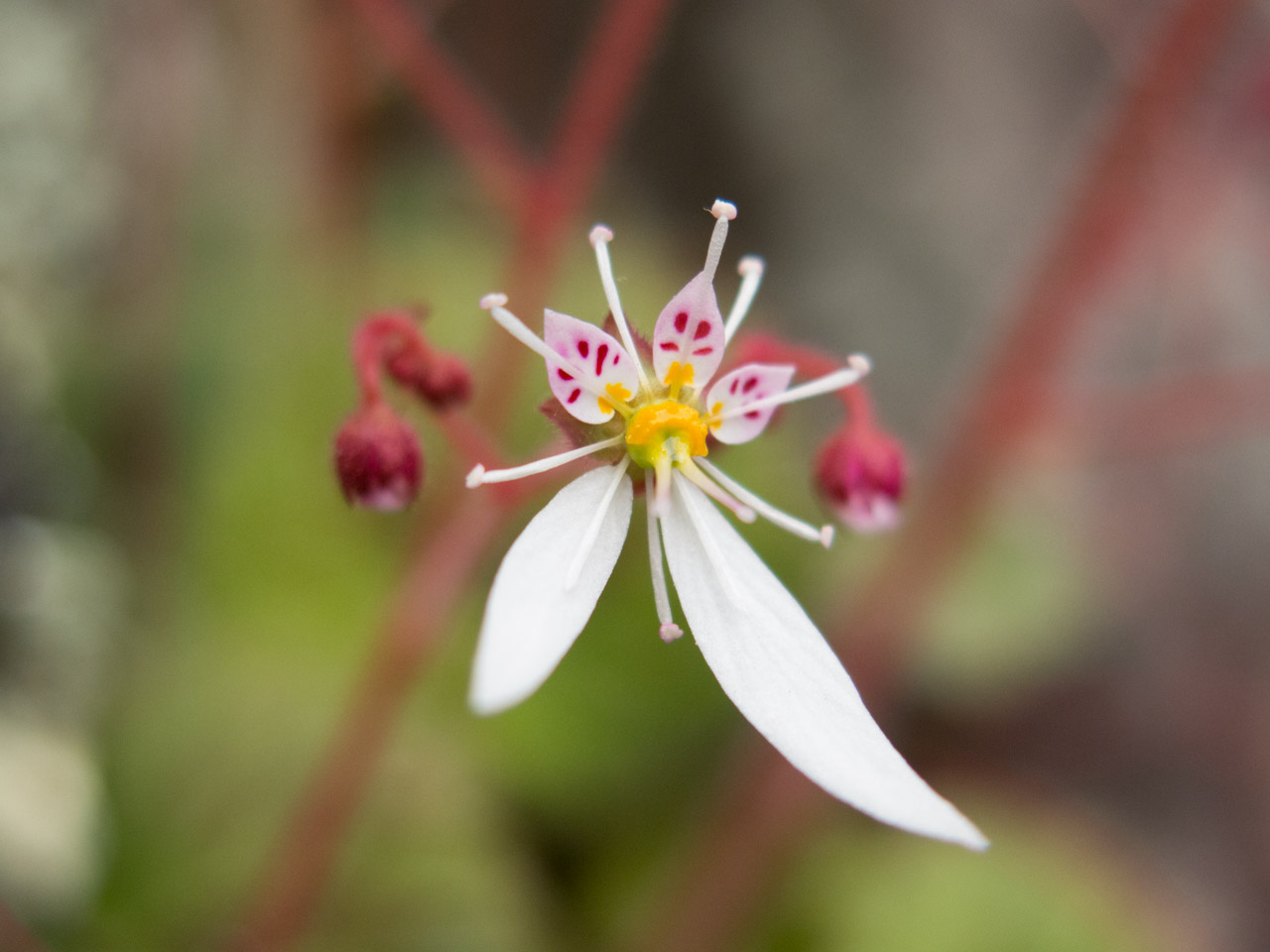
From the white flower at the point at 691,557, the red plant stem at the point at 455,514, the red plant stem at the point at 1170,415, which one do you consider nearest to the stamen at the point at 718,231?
the white flower at the point at 691,557

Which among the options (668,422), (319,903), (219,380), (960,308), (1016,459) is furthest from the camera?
(960,308)

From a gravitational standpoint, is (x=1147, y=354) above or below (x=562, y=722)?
above

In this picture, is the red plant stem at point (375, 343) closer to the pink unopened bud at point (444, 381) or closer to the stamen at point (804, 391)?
the pink unopened bud at point (444, 381)

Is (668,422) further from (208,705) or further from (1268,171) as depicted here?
(1268,171)

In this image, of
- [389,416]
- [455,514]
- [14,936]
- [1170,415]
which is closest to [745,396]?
[389,416]

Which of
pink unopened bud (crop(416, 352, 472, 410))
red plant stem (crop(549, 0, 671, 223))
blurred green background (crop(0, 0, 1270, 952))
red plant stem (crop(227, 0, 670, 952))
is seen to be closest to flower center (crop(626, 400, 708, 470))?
pink unopened bud (crop(416, 352, 472, 410))

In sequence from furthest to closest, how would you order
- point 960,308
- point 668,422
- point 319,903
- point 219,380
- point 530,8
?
point 960,308, point 530,8, point 219,380, point 319,903, point 668,422

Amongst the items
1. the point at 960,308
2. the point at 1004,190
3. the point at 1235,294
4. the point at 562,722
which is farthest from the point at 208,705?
the point at 1235,294
